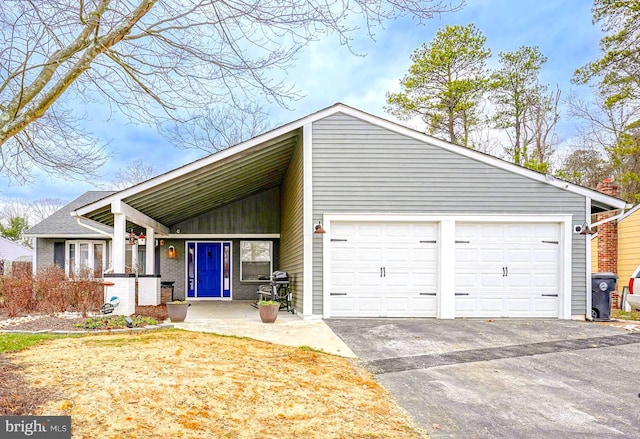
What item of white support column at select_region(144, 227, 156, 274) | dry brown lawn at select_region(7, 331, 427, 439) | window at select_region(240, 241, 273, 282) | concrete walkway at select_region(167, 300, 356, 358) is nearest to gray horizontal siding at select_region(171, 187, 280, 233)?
window at select_region(240, 241, 273, 282)

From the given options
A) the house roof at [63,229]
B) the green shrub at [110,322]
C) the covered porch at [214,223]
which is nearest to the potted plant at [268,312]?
the covered porch at [214,223]

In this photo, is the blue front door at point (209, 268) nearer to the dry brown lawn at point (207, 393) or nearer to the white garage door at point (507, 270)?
the white garage door at point (507, 270)

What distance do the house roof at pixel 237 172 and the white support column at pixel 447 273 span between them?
1.68 meters

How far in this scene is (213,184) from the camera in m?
10.3

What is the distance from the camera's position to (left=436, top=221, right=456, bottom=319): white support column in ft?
28.7

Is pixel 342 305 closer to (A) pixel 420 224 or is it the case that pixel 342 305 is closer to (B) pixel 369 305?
(B) pixel 369 305

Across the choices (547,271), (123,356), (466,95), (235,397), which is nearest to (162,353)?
(123,356)

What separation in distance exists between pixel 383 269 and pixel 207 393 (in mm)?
5638

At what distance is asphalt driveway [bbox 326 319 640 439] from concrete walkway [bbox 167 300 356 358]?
274 mm

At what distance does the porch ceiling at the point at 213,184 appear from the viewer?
882 cm

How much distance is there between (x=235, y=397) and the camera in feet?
12.0

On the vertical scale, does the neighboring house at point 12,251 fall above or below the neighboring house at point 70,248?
below

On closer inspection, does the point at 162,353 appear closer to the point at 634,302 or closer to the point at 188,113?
the point at 188,113

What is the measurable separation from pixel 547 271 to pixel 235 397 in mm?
7600
